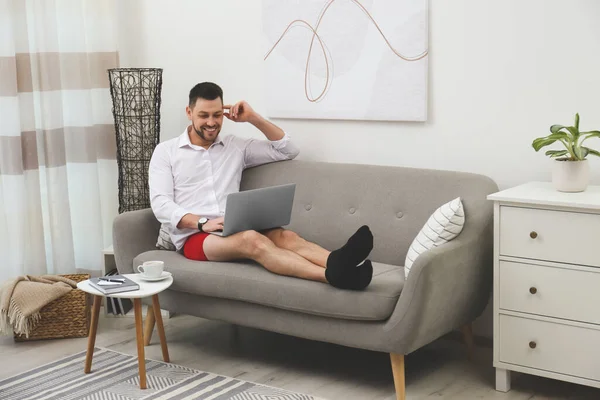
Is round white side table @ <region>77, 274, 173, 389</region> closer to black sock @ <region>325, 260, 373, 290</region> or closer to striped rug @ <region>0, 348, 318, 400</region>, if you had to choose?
striped rug @ <region>0, 348, 318, 400</region>

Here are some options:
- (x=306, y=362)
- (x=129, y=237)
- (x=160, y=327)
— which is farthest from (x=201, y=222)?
(x=306, y=362)

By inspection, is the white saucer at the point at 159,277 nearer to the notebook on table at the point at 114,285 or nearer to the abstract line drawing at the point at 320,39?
the notebook on table at the point at 114,285

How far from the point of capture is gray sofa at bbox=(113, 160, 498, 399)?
10.1 ft

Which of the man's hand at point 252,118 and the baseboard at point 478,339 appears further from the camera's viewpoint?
the man's hand at point 252,118

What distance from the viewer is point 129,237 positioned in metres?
3.87

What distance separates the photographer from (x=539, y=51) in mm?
3451

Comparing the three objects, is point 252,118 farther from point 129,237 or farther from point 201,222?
point 129,237

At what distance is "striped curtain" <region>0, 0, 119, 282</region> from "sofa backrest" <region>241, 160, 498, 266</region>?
3.92 ft

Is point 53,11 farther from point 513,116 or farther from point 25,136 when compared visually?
point 513,116

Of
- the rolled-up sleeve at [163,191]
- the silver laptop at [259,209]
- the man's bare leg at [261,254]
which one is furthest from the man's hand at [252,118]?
the man's bare leg at [261,254]

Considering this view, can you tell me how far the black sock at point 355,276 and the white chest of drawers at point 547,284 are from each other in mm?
509

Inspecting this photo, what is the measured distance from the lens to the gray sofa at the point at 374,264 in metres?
3.07

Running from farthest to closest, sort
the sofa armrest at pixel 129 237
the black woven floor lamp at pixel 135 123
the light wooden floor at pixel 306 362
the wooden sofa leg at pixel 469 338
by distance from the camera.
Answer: the black woven floor lamp at pixel 135 123, the sofa armrest at pixel 129 237, the wooden sofa leg at pixel 469 338, the light wooden floor at pixel 306 362

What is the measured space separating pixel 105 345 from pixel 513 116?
216 cm
